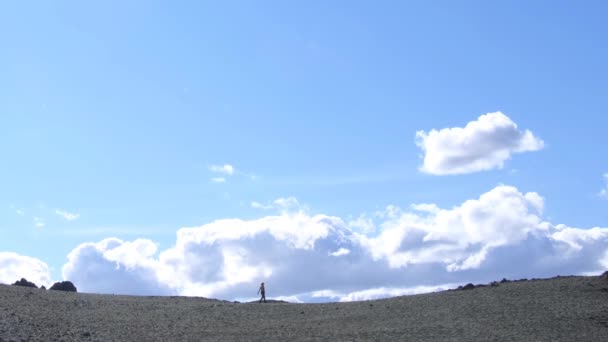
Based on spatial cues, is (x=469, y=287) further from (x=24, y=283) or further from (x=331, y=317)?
(x=24, y=283)

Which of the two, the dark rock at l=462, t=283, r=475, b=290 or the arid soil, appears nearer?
the arid soil

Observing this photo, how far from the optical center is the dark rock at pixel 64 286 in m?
48.3

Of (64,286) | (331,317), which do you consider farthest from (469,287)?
(64,286)

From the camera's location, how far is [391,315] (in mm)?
39094

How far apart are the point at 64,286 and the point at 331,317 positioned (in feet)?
54.4

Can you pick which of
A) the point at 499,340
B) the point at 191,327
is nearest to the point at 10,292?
the point at 191,327

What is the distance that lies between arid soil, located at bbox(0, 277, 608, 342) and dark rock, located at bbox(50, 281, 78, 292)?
341 centimetres

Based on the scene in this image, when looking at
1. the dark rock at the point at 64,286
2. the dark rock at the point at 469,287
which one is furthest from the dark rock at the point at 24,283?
the dark rock at the point at 469,287

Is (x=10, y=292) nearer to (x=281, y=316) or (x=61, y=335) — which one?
(x=61, y=335)

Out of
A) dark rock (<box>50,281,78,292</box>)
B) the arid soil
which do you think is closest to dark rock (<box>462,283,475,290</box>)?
the arid soil

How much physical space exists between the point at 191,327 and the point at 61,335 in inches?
208

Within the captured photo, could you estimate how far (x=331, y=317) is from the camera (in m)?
39.3

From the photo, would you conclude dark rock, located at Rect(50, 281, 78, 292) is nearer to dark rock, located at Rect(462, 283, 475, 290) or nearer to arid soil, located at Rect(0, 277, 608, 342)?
arid soil, located at Rect(0, 277, 608, 342)

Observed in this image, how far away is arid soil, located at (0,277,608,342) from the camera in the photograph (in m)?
34.8
